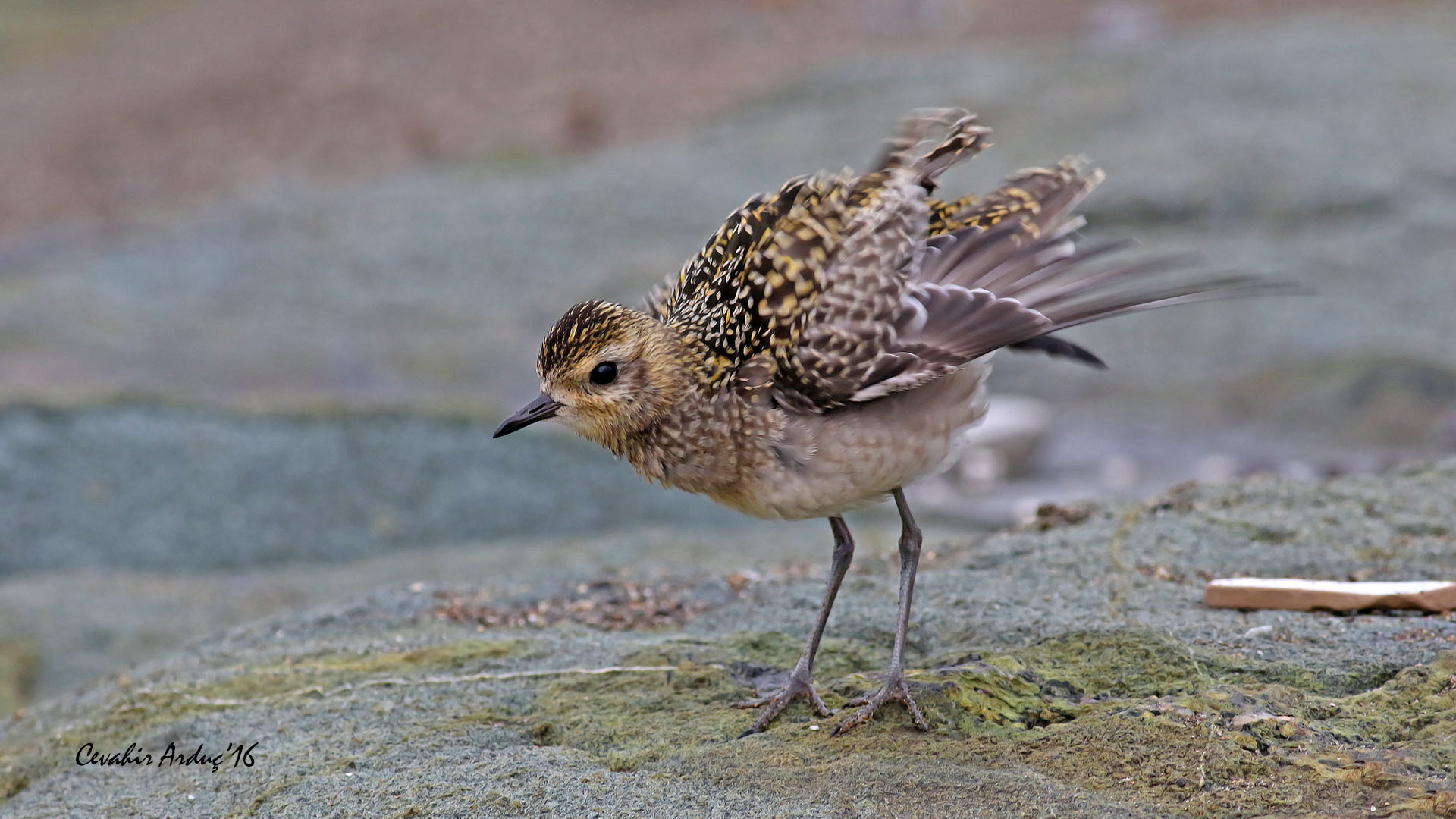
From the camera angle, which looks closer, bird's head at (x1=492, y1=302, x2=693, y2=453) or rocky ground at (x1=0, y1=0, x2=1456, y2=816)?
rocky ground at (x1=0, y1=0, x2=1456, y2=816)

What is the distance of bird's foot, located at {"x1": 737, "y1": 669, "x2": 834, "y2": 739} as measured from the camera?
495 centimetres

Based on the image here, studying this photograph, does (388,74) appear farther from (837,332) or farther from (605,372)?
(837,332)

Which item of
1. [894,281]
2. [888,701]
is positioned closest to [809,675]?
[888,701]

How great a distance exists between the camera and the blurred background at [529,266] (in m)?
9.97

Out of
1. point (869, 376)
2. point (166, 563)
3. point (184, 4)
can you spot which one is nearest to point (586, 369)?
point (869, 376)

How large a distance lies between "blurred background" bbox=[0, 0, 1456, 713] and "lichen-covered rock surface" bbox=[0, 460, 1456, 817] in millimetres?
1353

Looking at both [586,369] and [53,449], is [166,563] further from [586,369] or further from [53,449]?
[586,369]

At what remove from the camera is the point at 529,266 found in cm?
1467

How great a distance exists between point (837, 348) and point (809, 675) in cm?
115

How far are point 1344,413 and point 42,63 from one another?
21977mm

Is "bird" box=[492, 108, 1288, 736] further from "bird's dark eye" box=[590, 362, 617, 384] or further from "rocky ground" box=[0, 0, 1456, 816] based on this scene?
"rocky ground" box=[0, 0, 1456, 816]

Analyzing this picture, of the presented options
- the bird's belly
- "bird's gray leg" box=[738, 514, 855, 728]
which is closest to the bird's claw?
"bird's gray leg" box=[738, 514, 855, 728]

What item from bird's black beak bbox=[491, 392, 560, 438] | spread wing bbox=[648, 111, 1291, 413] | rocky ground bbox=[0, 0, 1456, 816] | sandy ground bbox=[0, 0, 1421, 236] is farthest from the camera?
sandy ground bbox=[0, 0, 1421, 236]

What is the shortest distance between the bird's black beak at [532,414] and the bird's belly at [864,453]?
2.38 ft
